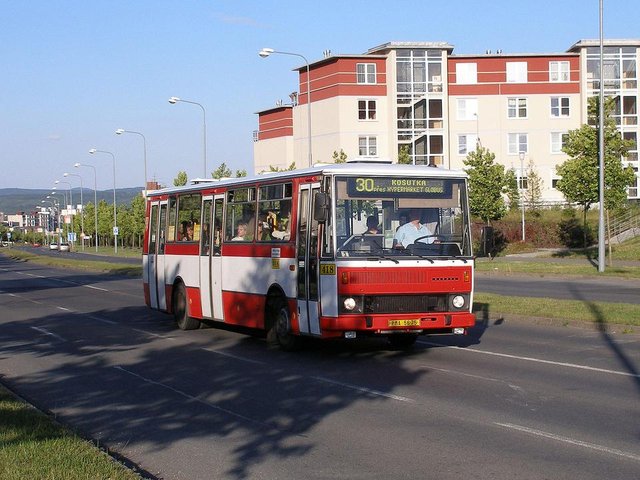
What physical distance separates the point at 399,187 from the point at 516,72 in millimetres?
66218

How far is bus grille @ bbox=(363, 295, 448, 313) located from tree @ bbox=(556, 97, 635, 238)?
25.0 m

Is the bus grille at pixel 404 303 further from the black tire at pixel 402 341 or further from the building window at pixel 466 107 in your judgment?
the building window at pixel 466 107

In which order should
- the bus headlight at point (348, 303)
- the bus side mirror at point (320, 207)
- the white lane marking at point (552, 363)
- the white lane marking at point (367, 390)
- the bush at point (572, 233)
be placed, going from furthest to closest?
the bush at point (572, 233) < the bus headlight at point (348, 303) < the bus side mirror at point (320, 207) < the white lane marking at point (552, 363) < the white lane marking at point (367, 390)

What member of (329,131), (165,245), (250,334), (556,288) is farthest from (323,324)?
(329,131)

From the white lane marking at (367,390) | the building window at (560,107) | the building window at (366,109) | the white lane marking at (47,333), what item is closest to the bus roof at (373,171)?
the white lane marking at (367,390)

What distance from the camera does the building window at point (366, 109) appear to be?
7506 centimetres

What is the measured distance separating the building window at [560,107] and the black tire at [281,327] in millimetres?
65805

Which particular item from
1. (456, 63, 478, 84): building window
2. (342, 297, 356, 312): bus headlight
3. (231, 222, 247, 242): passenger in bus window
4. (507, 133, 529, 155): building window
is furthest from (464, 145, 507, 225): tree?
(342, 297, 356, 312): bus headlight

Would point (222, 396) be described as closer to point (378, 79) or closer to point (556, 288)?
point (556, 288)

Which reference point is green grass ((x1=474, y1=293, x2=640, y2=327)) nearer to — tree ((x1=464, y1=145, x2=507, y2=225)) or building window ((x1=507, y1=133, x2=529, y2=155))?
tree ((x1=464, y1=145, x2=507, y2=225))

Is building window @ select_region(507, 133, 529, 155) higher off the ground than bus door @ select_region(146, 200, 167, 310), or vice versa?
building window @ select_region(507, 133, 529, 155)

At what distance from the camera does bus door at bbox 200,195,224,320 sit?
17141 mm

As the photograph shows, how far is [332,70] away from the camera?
74.7 m

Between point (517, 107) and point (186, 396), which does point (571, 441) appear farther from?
point (517, 107)
